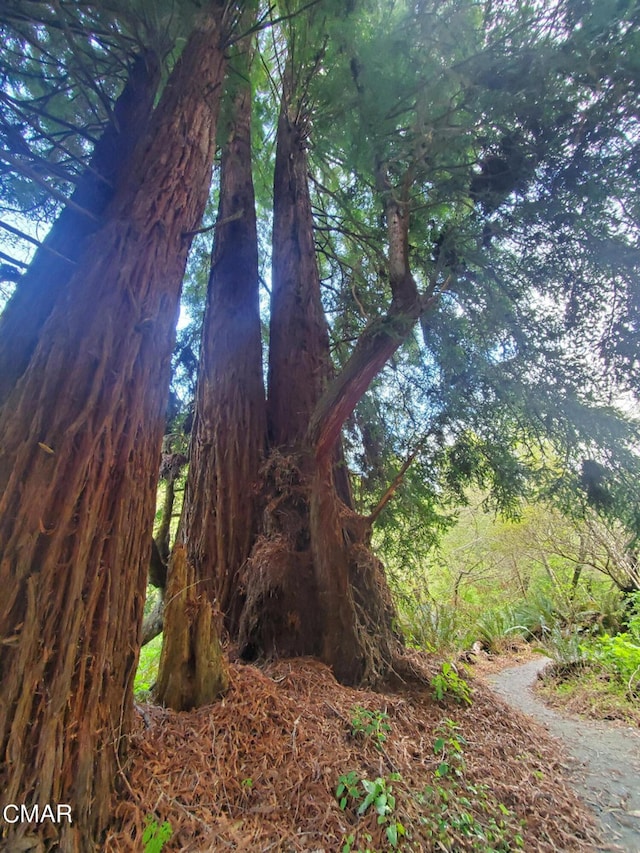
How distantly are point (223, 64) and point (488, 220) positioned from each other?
2.38m

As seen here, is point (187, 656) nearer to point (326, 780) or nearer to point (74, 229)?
point (326, 780)

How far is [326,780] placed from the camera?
176 cm

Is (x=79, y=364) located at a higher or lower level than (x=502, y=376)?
lower

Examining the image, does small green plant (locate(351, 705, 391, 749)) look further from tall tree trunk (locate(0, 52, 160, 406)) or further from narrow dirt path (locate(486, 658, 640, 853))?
tall tree trunk (locate(0, 52, 160, 406))

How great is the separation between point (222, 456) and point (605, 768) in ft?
11.6

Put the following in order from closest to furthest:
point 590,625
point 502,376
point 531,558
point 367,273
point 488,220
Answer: point 488,220 < point 502,376 < point 367,273 < point 590,625 < point 531,558

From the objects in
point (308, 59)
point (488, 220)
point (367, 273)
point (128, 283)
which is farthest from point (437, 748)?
point (308, 59)

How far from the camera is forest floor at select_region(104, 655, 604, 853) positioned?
148 cm

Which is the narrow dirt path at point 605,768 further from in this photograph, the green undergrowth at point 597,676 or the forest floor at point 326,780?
the green undergrowth at point 597,676

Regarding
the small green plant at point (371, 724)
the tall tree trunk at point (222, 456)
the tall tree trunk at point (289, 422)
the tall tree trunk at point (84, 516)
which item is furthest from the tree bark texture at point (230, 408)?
the small green plant at point (371, 724)

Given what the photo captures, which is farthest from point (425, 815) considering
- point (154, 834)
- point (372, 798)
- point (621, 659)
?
point (621, 659)

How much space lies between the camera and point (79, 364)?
1.63m

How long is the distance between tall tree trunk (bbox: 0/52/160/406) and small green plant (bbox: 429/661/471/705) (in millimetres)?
3098

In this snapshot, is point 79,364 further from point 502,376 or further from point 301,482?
point 502,376
